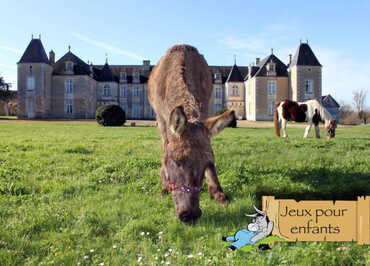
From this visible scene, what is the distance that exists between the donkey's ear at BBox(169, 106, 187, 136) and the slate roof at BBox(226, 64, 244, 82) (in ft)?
155

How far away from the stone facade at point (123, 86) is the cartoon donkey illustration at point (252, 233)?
3744cm

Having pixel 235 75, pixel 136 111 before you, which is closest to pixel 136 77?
pixel 136 111

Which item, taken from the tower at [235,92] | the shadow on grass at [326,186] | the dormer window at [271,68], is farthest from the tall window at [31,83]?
the shadow on grass at [326,186]

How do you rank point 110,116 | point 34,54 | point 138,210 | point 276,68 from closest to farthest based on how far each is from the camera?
point 138,210
point 110,116
point 34,54
point 276,68

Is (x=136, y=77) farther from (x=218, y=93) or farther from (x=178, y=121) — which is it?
(x=178, y=121)

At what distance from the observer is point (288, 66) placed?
1770 inches

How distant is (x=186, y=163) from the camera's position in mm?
2695

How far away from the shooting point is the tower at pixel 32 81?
40.9 meters

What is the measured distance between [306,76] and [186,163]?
43.3 metres

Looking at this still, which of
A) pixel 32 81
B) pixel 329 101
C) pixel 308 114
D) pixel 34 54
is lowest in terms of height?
pixel 308 114

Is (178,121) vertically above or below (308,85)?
below

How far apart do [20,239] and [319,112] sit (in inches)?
539

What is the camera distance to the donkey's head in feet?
8.86

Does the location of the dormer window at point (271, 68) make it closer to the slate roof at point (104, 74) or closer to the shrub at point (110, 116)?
the shrub at point (110, 116)
